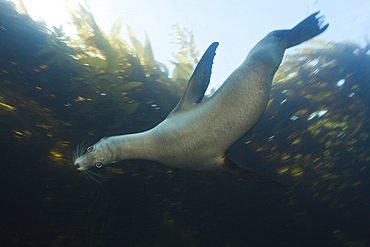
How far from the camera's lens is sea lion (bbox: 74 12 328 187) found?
5.17 ft

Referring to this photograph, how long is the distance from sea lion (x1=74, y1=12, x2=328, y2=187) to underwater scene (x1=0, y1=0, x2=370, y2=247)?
1.5 inches

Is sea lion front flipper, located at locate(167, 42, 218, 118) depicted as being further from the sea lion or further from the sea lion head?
the sea lion head

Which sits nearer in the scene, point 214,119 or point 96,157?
point 214,119

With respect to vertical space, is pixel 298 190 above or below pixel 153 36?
below

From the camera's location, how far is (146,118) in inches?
118

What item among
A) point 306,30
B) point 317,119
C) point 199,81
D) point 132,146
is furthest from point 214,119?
point 317,119

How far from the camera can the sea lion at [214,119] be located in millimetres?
1576

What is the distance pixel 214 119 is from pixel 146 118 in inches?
64.8

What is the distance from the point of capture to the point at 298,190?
17.9ft

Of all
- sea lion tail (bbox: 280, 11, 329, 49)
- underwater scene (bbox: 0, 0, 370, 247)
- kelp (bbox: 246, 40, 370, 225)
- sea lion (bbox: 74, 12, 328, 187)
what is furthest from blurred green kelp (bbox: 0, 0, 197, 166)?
kelp (bbox: 246, 40, 370, 225)

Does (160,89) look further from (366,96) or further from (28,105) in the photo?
(366,96)

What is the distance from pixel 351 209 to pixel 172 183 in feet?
26.6

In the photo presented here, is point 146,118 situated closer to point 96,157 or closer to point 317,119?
point 96,157

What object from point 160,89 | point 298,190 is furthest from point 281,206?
point 160,89
